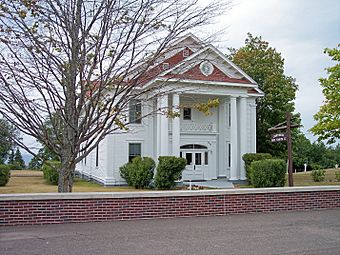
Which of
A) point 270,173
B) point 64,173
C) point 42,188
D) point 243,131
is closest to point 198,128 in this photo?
point 243,131

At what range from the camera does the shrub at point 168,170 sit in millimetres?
22531

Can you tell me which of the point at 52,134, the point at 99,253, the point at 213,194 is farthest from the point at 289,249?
the point at 52,134

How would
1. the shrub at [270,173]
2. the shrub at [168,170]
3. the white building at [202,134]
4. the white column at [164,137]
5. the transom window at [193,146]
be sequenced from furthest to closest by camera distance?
the transom window at [193,146] → the white building at [202,134] → the white column at [164,137] → the shrub at [168,170] → the shrub at [270,173]

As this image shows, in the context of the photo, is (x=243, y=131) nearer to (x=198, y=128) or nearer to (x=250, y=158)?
(x=250, y=158)

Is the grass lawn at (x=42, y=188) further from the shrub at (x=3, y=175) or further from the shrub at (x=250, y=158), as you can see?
the shrub at (x=250, y=158)

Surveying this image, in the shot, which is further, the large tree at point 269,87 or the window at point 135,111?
the large tree at point 269,87

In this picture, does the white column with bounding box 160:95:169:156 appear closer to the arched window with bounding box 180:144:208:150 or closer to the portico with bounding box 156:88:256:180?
the portico with bounding box 156:88:256:180

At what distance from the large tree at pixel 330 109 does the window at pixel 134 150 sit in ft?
38.3

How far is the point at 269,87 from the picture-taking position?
38.4m

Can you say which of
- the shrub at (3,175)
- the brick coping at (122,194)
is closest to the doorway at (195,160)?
Answer: the shrub at (3,175)

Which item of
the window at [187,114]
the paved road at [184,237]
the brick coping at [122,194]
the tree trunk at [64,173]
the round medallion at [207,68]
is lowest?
the paved road at [184,237]

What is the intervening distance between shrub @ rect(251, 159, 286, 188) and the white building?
3885mm

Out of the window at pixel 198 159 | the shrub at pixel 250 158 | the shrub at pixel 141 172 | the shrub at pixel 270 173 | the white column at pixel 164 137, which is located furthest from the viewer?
the window at pixel 198 159

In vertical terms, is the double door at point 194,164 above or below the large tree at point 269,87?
below
